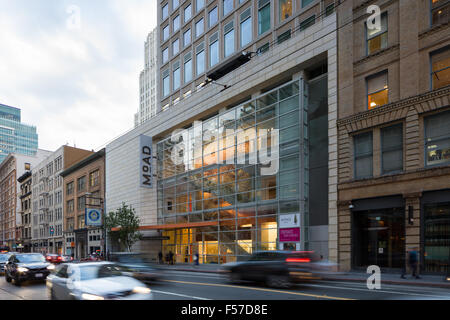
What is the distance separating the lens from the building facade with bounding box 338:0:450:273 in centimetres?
1922

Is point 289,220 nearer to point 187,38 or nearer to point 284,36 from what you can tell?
point 284,36

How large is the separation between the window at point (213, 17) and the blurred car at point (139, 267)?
88.9 feet

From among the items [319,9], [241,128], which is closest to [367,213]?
[241,128]

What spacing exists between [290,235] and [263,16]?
742 inches

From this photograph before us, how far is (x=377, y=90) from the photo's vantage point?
891 inches

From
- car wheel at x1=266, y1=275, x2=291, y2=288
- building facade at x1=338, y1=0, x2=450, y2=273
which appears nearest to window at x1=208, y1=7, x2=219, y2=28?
building facade at x1=338, y1=0, x2=450, y2=273

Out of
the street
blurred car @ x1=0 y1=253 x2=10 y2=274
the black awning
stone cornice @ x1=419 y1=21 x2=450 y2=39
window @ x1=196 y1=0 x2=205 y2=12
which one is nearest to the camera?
the street

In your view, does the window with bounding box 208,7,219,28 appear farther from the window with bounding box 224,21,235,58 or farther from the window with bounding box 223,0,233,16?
the window with bounding box 224,21,235,58

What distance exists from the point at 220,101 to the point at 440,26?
1855cm

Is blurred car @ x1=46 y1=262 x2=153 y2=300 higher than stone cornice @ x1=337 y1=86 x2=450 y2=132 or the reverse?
the reverse

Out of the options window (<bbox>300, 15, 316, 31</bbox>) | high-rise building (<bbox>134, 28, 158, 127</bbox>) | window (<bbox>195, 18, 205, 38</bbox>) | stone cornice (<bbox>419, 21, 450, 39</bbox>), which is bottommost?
stone cornice (<bbox>419, 21, 450, 39</bbox>)

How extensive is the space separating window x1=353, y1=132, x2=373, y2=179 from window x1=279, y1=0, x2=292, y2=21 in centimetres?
1295

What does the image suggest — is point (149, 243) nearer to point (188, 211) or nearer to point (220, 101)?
point (188, 211)

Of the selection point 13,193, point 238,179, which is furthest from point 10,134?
point 238,179
